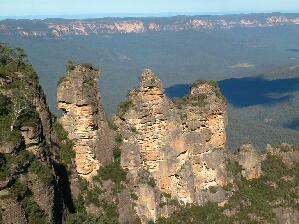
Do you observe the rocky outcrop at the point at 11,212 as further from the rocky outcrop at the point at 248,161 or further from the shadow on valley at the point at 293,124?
the shadow on valley at the point at 293,124

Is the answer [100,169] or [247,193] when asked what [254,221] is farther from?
[100,169]

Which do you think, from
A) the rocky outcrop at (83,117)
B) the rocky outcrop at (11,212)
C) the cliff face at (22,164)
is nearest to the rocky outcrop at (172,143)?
the rocky outcrop at (83,117)

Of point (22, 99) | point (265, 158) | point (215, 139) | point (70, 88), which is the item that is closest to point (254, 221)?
point (215, 139)

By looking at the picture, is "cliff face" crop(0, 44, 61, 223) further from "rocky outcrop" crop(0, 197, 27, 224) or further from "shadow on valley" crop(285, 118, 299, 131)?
"shadow on valley" crop(285, 118, 299, 131)

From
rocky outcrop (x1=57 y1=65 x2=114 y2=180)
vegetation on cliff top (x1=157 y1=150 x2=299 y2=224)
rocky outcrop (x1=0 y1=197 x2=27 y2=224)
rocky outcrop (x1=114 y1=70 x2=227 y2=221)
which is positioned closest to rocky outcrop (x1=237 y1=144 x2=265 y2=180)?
vegetation on cliff top (x1=157 y1=150 x2=299 y2=224)

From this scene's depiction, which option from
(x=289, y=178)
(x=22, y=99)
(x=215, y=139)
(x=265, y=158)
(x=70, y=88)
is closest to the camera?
(x=22, y=99)

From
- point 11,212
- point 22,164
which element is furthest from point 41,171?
point 11,212
